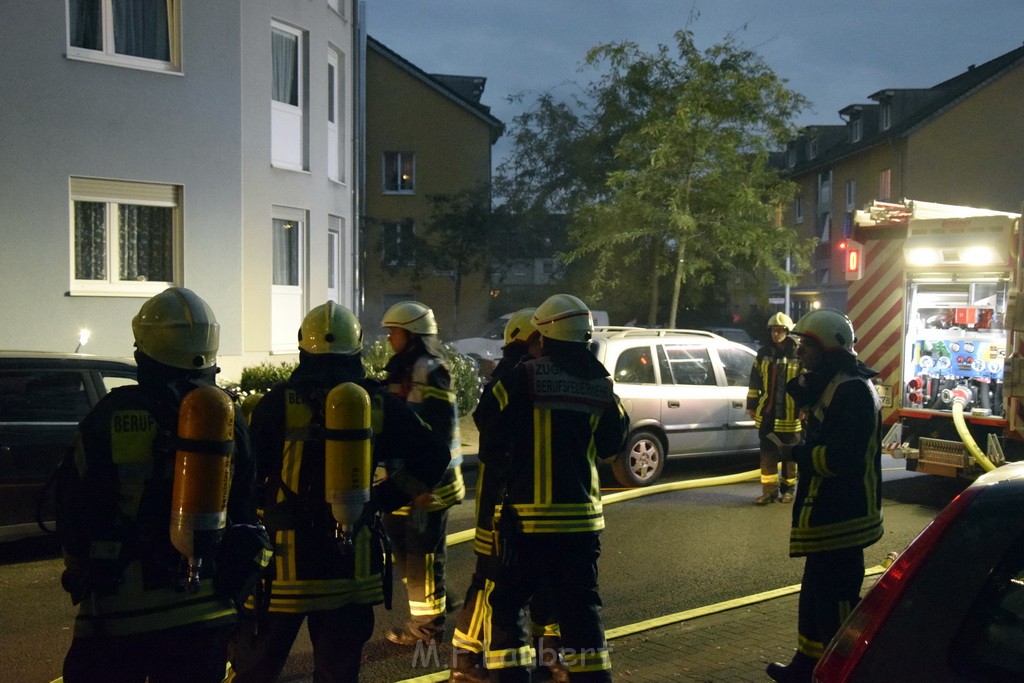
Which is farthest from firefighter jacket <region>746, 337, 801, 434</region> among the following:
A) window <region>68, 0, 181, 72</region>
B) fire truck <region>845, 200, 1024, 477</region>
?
window <region>68, 0, 181, 72</region>

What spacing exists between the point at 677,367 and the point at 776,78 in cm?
1185

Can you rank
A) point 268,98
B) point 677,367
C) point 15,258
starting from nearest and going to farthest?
point 677,367 < point 15,258 < point 268,98

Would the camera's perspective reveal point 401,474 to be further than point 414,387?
A: No

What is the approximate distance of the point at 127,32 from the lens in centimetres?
1365

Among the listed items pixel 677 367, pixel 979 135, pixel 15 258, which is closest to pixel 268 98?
pixel 15 258

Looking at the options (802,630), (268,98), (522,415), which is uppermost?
(268,98)

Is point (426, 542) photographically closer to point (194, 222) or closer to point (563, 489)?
point (563, 489)

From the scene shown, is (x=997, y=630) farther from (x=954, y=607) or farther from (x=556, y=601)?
(x=556, y=601)

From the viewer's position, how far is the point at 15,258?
41.8 feet

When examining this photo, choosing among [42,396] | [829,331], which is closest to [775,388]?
[829,331]

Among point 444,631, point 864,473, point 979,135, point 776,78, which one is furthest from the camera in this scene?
point 979,135

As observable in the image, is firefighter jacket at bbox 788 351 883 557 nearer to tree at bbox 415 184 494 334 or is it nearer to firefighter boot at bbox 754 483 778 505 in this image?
firefighter boot at bbox 754 483 778 505

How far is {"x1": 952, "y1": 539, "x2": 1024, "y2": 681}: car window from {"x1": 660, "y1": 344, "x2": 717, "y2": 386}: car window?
8622 millimetres

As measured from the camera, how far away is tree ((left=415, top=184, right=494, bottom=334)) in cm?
3238
